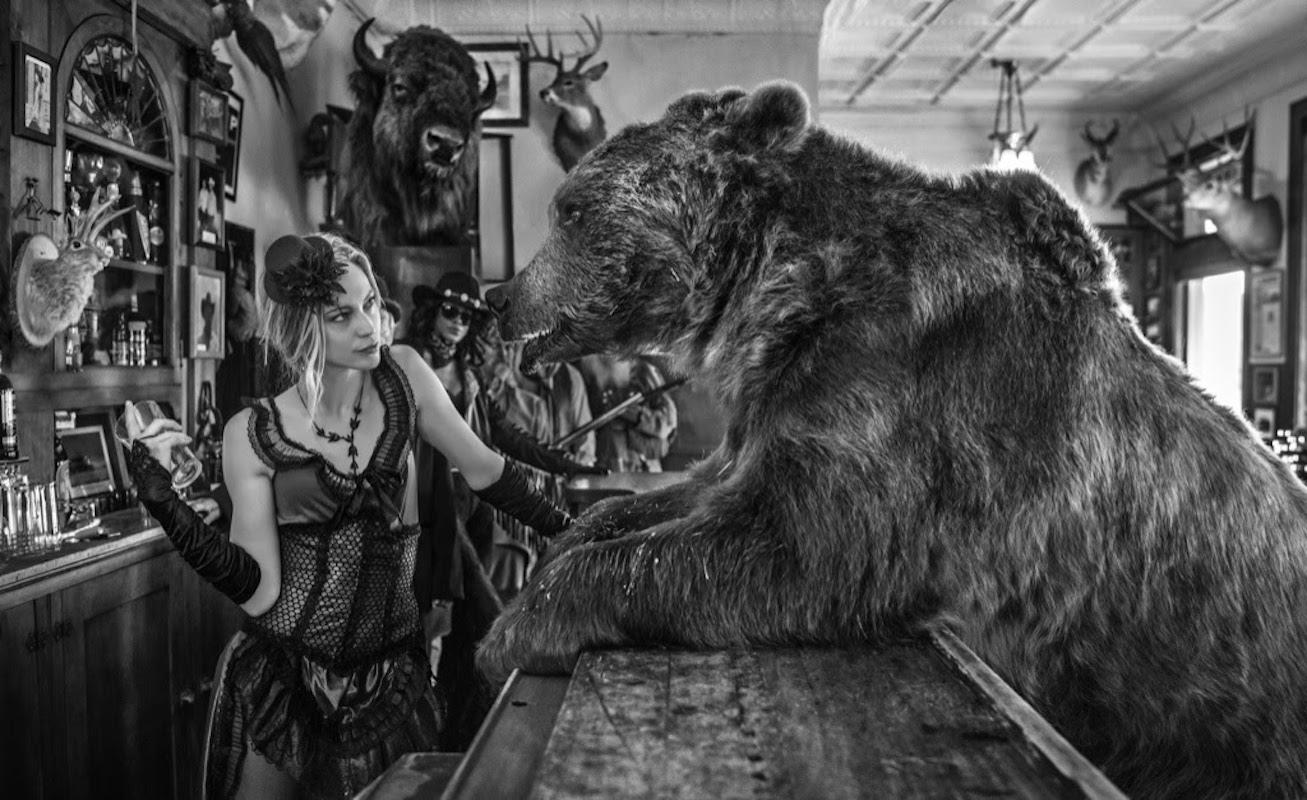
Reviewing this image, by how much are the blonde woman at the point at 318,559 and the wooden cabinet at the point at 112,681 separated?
1.88 ft

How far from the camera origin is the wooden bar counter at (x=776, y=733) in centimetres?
77

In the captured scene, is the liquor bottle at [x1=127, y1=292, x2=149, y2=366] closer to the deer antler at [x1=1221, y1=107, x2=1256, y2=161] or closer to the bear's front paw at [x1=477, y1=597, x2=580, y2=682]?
the bear's front paw at [x1=477, y1=597, x2=580, y2=682]

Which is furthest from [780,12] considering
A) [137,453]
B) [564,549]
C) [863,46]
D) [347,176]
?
[564,549]

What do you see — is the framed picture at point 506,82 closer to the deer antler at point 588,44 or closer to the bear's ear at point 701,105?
the deer antler at point 588,44

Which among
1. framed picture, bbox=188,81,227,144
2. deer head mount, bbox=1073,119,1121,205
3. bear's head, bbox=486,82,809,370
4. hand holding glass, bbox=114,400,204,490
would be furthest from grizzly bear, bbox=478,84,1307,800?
deer head mount, bbox=1073,119,1121,205

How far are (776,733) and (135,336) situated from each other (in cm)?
378

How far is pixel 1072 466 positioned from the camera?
4.31 feet

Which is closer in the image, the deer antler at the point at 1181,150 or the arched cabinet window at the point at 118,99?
the arched cabinet window at the point at 118,99

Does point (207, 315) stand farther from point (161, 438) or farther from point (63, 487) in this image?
point (161, 438)

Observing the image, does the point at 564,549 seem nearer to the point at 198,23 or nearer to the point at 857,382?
the point at 857,382

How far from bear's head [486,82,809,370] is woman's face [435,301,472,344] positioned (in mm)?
2864

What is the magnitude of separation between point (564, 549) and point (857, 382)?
444 millimetres

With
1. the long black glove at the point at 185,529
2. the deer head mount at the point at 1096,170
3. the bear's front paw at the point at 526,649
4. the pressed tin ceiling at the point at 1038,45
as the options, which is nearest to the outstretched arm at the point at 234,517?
the long black glove at the point at 185,529

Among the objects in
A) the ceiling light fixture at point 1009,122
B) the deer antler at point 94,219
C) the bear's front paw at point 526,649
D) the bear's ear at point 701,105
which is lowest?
the bear's front paw at point 526,649
